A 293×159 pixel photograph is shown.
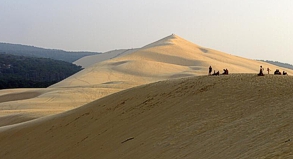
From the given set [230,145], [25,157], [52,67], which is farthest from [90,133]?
[52,67]

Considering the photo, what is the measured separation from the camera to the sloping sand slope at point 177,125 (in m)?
9.57

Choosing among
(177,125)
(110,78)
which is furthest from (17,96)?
(177,125)

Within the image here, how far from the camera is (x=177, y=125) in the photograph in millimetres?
12648

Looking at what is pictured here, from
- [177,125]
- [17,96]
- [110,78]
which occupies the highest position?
[110,78]

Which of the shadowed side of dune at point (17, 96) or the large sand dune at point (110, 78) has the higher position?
the large sand dune at point (110, 78)

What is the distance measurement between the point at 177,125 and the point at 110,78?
5923 centimetres

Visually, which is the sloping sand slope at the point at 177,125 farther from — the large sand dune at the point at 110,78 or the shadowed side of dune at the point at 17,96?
the shadowed side of dune at the point at 17,96

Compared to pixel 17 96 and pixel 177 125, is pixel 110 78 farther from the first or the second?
pixel 177 125

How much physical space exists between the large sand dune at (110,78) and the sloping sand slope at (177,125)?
32.1 ft

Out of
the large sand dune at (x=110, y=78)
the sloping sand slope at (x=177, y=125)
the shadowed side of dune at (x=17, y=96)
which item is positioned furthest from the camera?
the shadowed side of dune at (x=17, y=96)

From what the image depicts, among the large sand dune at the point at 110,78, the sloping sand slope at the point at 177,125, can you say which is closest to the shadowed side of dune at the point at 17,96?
the large sand dune at the point at 110,78

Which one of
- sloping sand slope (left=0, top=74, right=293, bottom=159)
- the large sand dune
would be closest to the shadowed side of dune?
the large sand dune

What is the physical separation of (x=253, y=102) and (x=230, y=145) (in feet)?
11.8

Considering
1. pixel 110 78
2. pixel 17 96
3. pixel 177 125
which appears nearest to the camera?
pixel 177 125
